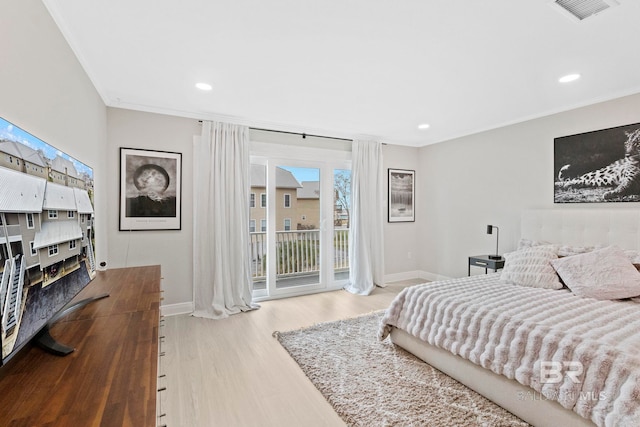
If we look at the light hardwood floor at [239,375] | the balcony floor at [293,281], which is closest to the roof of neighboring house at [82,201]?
the light hardwood floor at [239,375]

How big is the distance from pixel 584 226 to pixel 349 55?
3.12 metres

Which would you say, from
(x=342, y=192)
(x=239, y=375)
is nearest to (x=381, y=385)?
(x=239, y=375)

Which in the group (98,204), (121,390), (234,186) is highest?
(234,186)

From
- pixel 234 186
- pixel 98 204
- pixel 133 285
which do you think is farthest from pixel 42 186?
pixel 234 186

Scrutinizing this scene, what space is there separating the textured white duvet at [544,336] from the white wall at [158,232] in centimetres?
247

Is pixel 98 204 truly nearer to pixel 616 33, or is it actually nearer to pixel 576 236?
pixel 616 33

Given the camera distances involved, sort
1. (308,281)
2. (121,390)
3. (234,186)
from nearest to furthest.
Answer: (121,390)
(234,186)
(308,281)

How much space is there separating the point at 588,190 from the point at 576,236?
53 cm

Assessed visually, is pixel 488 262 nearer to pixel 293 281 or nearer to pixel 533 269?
pixel 533 269

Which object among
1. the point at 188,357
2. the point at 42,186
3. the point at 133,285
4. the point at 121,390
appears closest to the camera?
the point at 121,390

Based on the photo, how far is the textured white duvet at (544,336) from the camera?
149 cm

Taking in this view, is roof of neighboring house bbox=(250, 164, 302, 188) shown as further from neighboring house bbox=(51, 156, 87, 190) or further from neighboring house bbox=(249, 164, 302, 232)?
neighboring house bbox=(51, 156, 87, 190)

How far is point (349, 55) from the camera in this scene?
2.29 m

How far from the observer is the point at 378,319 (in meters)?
3.48
